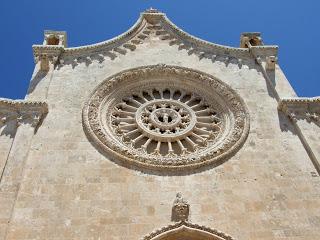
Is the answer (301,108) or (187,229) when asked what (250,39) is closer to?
(301,108)

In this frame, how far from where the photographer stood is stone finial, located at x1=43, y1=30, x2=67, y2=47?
63.1 ft

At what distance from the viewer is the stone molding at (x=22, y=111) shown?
14500mm

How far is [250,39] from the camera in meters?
20.1

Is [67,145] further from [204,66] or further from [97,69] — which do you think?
[204,66]

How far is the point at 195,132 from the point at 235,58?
14.9 ft

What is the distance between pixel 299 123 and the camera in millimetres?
15016

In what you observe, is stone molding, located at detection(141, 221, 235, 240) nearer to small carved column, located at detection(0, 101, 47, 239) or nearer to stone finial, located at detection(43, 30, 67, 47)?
small carved column, located at detection(0, 101, 47, 239)

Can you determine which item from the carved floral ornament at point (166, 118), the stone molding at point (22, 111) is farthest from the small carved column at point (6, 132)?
the carved floral ornament at point (166, 118)

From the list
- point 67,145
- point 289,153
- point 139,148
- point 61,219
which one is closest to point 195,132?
point 139,148

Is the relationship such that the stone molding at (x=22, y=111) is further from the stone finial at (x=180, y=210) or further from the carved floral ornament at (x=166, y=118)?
the stone finial at (x=180, y=210)

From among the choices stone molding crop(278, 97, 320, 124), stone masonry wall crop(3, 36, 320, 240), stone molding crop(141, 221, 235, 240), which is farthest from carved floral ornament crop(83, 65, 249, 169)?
stone molding crop(141, 221, 235, 240)

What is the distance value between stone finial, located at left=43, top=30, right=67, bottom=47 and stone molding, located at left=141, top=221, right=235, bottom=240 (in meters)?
10.1

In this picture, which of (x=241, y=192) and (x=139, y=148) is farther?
(x=139, y=148)

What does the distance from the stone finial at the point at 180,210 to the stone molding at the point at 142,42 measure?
25.6 feet
